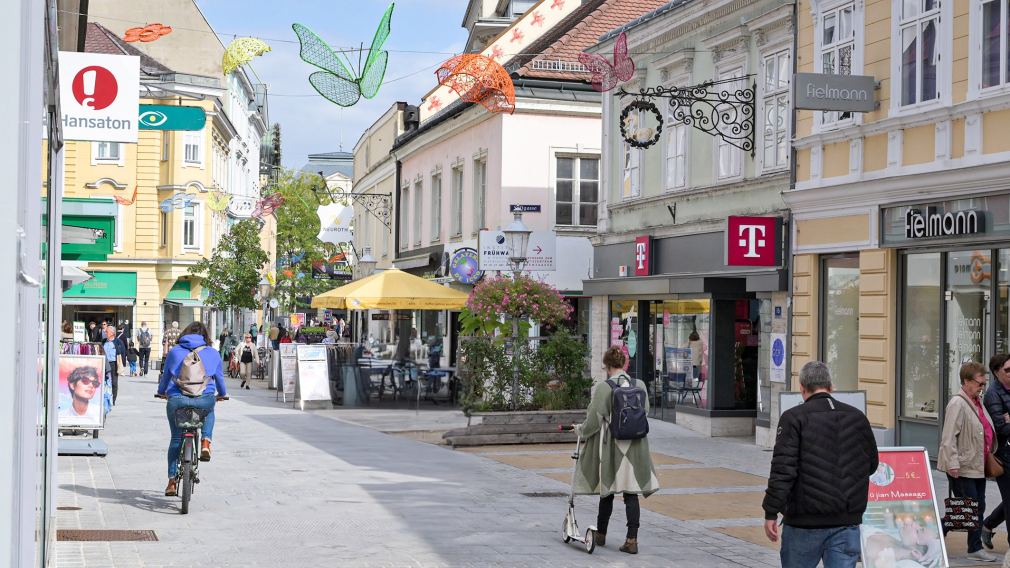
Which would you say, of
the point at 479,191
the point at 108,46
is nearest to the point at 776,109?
the point at 479,191

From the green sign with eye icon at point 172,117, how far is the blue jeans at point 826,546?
267 inches

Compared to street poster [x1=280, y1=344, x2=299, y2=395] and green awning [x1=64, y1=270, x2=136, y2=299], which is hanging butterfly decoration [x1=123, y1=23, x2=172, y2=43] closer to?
street poster [x1=280, y1=344, x2=299, y2=395]

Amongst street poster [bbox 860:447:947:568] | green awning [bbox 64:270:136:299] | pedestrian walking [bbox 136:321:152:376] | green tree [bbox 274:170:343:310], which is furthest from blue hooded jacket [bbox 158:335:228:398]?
green tree [bbox 274:170:343:310]

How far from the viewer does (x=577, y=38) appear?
111 feet

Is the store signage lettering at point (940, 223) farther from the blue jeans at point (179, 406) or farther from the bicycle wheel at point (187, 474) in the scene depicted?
the bicycle wheel at point (187, 474)

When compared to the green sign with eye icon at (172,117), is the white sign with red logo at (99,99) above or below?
below

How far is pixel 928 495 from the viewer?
849 cm

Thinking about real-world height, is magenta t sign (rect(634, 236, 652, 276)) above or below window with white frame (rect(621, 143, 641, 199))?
below

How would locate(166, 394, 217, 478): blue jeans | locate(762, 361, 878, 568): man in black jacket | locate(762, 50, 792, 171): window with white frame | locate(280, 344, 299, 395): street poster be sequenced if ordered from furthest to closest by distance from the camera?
locate(280, 344, 299, 395): street poster
locate(762, 50, 792, 171): window with white frame
locate(166, 394, 217, 478): blue jeans
locate(762, 361, 878, 568): man in black jacket

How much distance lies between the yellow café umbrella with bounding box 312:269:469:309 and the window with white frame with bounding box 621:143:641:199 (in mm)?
4067

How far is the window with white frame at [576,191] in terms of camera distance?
32.6m

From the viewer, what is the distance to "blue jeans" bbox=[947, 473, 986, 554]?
9.67m

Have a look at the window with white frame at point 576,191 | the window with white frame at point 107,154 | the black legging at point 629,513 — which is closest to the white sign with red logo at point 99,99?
the black legging at point 629,513

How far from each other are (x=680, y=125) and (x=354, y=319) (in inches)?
1378
